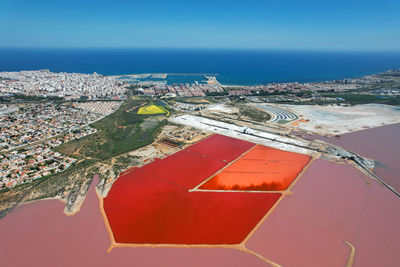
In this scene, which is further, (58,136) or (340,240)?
(58,136)

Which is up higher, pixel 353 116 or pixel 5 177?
pixel 353 116

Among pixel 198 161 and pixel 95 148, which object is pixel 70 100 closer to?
pixel 95 148

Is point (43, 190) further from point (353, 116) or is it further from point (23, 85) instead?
point (23, 85)

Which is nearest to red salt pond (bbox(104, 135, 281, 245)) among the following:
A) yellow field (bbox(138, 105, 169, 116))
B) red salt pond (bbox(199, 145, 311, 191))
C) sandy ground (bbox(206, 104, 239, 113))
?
red salt pond (bbox(199, 145, 311, 191))

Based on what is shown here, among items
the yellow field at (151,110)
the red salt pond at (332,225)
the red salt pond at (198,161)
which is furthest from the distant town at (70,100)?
the red salt pond at (332,225)

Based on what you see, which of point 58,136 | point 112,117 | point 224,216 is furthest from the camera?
point 112,117

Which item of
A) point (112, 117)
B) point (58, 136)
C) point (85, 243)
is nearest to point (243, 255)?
point (85, 243)

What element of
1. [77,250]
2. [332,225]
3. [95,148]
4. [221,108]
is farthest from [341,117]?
[77,250]
